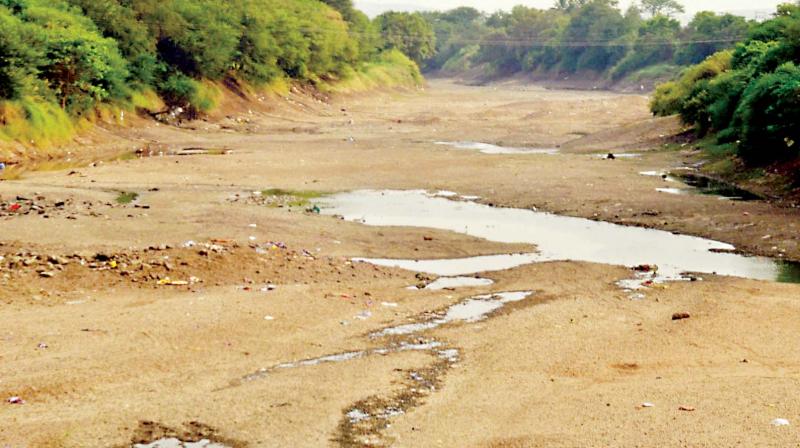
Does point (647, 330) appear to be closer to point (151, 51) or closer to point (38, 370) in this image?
point (38, 370)

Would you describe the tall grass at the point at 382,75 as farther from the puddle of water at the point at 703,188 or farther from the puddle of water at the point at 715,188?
the puddle of water at the point at 715,188

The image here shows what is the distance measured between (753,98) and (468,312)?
1975 centimetres

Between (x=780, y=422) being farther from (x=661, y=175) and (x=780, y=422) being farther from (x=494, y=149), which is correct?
(x=494, y=149)

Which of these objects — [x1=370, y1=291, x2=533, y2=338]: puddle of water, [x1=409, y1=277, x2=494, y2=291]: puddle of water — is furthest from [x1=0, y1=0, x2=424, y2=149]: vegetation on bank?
[x1=370, y1=291, x2=533, y2=338]: puddle of water

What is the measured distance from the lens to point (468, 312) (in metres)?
15.3

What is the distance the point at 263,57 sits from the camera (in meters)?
65.4

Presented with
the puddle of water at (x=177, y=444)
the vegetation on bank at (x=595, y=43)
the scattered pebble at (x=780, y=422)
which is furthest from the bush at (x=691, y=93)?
the vegetation on bank at (x=595, y=43)

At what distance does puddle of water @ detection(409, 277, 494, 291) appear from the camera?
1714 centimetres

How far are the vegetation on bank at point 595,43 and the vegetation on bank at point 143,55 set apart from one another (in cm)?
4154

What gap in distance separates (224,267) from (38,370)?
5.65 metres

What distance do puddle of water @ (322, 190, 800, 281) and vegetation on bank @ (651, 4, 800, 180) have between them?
23.2 feet

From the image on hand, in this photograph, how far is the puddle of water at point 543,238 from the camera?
1902 centimetres

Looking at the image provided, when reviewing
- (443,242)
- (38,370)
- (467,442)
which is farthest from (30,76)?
(467,442)

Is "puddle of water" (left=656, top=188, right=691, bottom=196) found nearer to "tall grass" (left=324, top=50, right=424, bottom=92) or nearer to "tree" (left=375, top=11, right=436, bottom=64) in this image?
"tall grass" (left=324, top=50, right=424, bottom=92)
